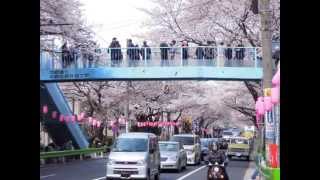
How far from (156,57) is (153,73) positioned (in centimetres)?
120

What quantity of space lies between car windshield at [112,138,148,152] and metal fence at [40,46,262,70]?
8453 millimetres

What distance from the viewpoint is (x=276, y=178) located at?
9617 millimetres

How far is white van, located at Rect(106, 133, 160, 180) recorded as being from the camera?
1577cm

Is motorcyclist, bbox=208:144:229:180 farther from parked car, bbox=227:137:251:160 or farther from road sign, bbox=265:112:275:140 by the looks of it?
parked car, bbox=227:137:251:160

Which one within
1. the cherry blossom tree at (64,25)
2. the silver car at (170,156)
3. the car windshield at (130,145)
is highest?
the cherry blossom tree at (64,25)

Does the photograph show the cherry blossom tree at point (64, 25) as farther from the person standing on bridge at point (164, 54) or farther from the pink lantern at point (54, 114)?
the person standing on bridge at point (164, 54)

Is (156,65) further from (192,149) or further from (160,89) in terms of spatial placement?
(160,89)

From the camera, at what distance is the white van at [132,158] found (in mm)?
15766

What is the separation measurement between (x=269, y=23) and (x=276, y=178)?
438 centimetres

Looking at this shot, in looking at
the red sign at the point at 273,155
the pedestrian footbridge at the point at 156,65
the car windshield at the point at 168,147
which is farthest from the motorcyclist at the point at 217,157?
the pedestrian footbridge at the point at 156,65

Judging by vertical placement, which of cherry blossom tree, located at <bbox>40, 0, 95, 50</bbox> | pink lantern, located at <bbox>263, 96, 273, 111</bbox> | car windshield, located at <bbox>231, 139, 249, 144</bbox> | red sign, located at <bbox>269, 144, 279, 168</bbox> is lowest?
car windshield, located at <bbox>231, 139, 249, 144</bbox>

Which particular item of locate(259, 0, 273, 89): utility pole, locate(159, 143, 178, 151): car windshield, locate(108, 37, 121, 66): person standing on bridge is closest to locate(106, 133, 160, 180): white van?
locate(259, 0, 273, 89): utility pole

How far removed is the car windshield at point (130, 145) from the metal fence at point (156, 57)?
333 inches
